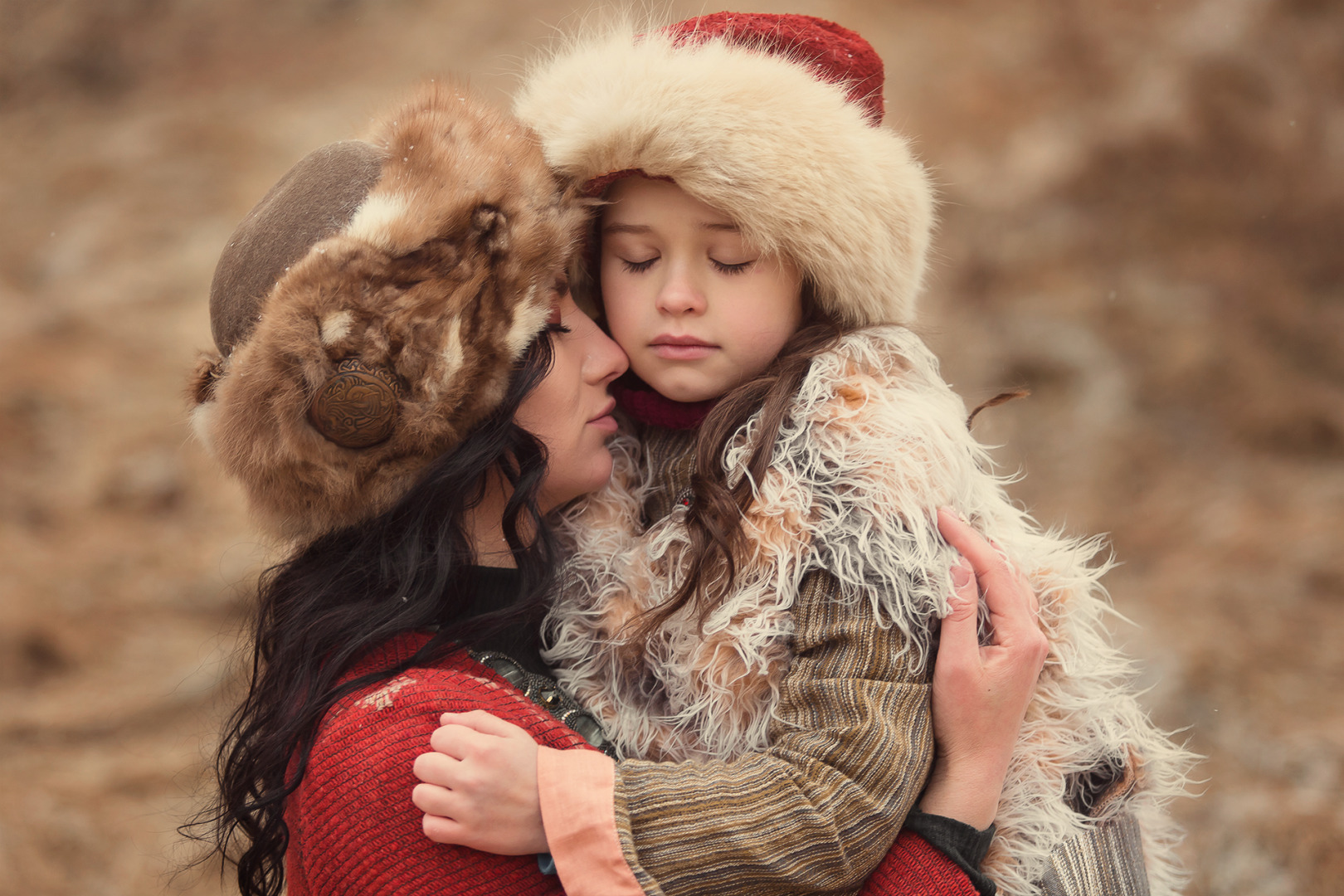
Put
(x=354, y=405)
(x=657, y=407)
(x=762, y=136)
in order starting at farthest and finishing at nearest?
(x=657, y=407) < (x=762, y=136) < (x=354, y=405)

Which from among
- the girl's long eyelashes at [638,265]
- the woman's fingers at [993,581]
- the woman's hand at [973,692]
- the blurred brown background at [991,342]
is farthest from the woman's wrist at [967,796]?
the blurred brown background at [991,342]

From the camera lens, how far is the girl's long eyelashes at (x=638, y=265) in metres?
1.84

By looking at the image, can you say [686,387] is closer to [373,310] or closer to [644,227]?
[644,227]

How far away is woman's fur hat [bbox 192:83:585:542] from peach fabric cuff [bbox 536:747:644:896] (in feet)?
A: 1.79

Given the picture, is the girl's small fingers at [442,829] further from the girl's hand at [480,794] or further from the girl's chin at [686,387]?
the girl's chin at [686,387]

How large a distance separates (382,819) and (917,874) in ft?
2.66

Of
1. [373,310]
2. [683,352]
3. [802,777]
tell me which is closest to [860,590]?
[802,777]

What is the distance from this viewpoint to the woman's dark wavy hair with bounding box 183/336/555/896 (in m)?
1.59

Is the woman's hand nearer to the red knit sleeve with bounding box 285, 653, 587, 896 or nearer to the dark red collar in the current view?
the dark red collar

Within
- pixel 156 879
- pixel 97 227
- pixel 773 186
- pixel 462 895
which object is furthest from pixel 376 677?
pixel 97 227

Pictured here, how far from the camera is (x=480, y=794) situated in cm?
136

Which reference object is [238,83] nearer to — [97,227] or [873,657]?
[97,227]

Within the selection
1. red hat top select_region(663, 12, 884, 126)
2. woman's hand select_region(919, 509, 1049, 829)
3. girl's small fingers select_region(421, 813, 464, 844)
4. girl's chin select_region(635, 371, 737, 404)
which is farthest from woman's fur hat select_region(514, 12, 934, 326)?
girl's small fingers select_region(421, 813, 464, 844)

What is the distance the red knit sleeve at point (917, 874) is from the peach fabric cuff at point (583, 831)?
42 cm
